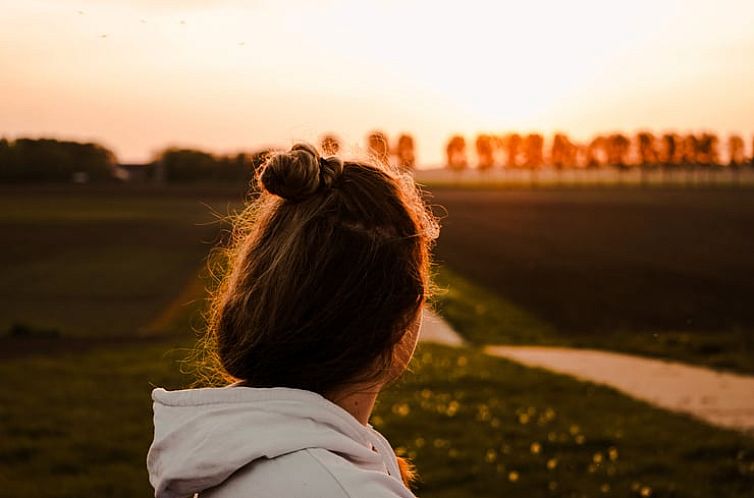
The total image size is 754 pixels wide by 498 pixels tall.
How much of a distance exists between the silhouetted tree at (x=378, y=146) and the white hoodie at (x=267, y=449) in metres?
0.47

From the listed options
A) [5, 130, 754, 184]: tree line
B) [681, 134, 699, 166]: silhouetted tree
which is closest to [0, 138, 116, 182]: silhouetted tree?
[5, 130, 754, 184]: tree line

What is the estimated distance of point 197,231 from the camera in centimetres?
5309

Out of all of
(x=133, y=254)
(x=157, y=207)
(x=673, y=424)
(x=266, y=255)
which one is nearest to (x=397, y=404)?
(x=673, y=424)

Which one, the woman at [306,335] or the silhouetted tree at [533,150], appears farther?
the silhouetted tree at [533,150]

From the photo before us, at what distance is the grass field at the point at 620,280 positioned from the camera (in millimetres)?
14195

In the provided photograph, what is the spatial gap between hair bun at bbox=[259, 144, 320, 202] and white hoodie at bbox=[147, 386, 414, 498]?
11.0 inches

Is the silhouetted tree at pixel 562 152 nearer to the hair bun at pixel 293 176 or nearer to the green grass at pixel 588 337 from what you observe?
the green grass at pixel 588 337

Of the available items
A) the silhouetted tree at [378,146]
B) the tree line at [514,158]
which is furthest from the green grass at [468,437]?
the tree line at [514,158]

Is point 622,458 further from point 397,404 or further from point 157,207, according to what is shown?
point 157,207

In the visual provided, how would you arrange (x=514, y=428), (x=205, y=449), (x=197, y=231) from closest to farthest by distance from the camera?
(x=205, y=449) → (x=514, y=428) → (x=197, y=231)

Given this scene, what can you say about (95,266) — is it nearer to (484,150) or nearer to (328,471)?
(328,471)

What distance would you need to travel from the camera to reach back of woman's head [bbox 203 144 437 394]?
4.25 ft

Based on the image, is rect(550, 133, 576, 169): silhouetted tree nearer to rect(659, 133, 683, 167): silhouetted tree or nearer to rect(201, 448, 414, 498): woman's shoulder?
rect(659, 133, 683, 167): silhouetted tree

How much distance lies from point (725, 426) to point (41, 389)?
21.2 feet
